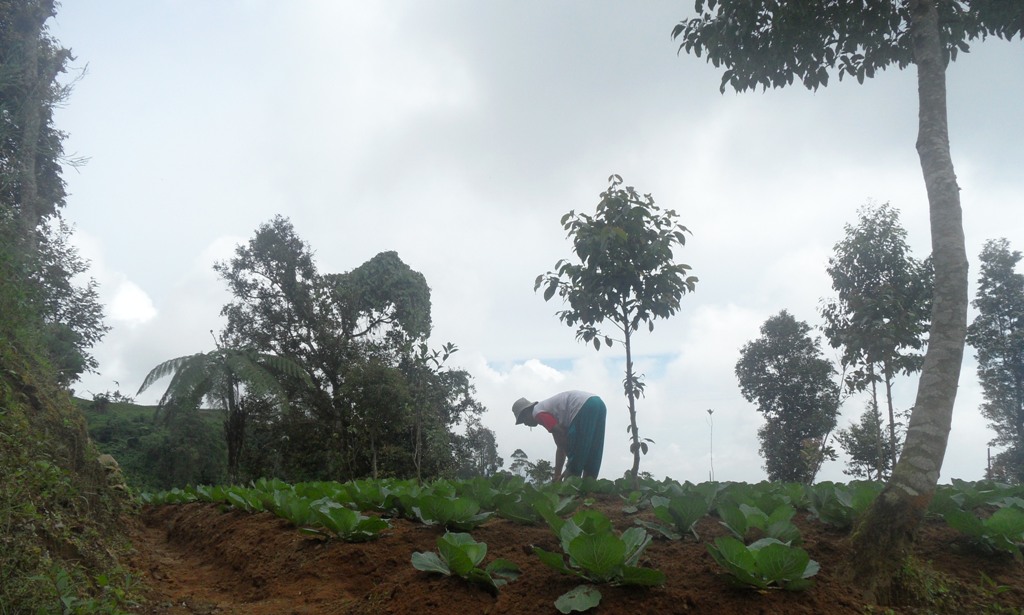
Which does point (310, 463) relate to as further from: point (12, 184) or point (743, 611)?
point (743, 611)

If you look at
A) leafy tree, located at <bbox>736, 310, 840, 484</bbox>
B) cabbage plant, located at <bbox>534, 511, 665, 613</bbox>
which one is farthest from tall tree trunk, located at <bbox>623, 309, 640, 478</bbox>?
leafy tree, located at <bbox>736, 310, 840, 484</bbox>

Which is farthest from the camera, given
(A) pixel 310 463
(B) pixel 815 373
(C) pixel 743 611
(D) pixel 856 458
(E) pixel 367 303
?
(E) pixel 367 303

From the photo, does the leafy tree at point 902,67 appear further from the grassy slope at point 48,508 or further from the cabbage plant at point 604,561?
the grassy slope at point 48,508

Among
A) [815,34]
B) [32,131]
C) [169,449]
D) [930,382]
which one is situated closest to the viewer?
[930,382]

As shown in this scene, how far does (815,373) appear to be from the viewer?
65.1ft

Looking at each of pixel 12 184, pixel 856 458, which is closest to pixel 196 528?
pixel 12 184

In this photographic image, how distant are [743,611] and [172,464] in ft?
65.5

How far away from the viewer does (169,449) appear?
1905 cm

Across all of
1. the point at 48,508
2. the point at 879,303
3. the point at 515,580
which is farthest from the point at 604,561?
Result: the point at 879,303

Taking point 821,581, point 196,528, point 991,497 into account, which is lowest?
point 196,528

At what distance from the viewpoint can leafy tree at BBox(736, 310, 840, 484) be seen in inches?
766

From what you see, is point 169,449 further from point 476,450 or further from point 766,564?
point 766,564

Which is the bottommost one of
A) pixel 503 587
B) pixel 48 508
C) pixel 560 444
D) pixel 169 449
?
pixel 503 587

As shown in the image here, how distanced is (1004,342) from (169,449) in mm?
24182
